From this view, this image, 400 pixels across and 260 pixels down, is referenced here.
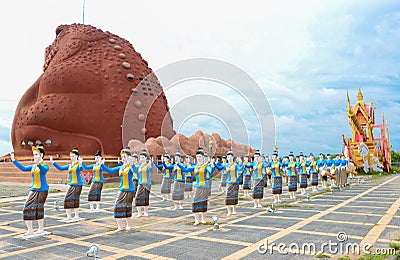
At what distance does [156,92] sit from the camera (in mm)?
32500

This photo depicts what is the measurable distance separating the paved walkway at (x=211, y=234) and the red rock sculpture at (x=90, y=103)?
17.9m

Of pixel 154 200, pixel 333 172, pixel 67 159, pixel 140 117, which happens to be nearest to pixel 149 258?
pixel 154 200

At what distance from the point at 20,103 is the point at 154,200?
2729cm

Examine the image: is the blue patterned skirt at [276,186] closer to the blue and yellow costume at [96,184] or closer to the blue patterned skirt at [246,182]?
the blue patterned skirt at [246,182]

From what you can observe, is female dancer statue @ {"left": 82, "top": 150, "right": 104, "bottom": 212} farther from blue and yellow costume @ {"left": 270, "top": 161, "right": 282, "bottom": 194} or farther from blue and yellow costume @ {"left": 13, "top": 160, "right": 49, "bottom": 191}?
blue and yellow costume @ {"left": 270, "top": 161, "right": 282, "bottom": 194}

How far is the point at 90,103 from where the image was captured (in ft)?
93.6

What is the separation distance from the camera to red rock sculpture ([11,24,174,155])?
28203 mm

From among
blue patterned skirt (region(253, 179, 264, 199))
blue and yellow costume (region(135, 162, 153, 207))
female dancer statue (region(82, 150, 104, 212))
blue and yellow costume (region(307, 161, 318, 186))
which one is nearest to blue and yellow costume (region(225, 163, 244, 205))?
blue patterned skirt (region(253, 179, 264, 199))

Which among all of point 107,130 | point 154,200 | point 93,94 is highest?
point 93,94

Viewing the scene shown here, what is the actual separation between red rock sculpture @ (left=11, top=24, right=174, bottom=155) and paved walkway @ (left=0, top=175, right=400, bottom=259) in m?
17.9

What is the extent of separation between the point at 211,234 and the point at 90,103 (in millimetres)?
24091

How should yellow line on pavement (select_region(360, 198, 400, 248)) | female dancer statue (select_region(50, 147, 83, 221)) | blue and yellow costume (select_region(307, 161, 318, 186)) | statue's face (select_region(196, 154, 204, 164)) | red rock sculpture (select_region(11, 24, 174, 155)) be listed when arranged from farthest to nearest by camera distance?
red rock sculpture (select_region(11, 24, 174, 155))
blue and yellow costume (select_region(307, 161, 318, 186))
female dancer statue (select_region(50, 147, 83, 221))
statue's face (select_region(196, 154, 204, 164))
yellow line on pavement (select_region(360, 198, 400, 248))

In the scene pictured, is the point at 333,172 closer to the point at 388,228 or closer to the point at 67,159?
the point at 388,228

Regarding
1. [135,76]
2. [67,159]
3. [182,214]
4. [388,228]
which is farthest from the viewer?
[135,76]
